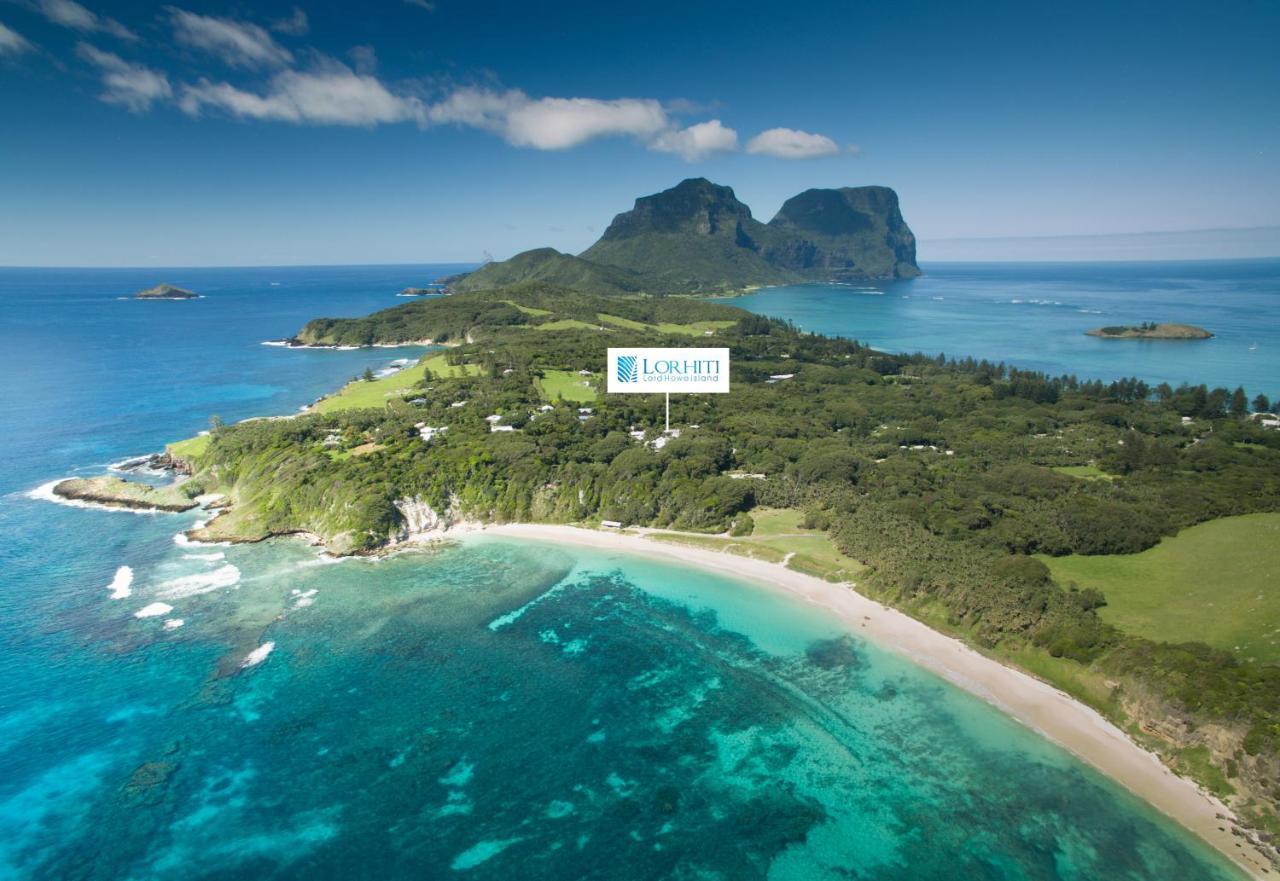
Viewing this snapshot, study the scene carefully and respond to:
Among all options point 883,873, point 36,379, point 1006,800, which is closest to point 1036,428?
point 1006,800

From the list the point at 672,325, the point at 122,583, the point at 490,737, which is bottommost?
the point at 490,737

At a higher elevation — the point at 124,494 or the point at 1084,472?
the point at 124,494

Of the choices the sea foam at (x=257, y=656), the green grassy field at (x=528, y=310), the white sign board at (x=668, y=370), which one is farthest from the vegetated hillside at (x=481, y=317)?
the sea foam at (x=257, y=656)

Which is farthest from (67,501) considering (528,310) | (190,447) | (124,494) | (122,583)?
(528,310)

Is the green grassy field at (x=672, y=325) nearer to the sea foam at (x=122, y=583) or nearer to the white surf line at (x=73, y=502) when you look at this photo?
the white surf line at (x=73, y=502)

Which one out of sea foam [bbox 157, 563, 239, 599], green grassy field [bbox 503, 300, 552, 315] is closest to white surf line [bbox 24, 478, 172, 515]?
sea foam [bbox 157, 563, 239, 599]

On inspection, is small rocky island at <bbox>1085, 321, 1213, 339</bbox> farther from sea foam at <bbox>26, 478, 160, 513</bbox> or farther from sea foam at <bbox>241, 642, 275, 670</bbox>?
sea foam at <bbox>26, 478, 160, 513</bbox>

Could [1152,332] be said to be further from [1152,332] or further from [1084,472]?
[1084,472]
